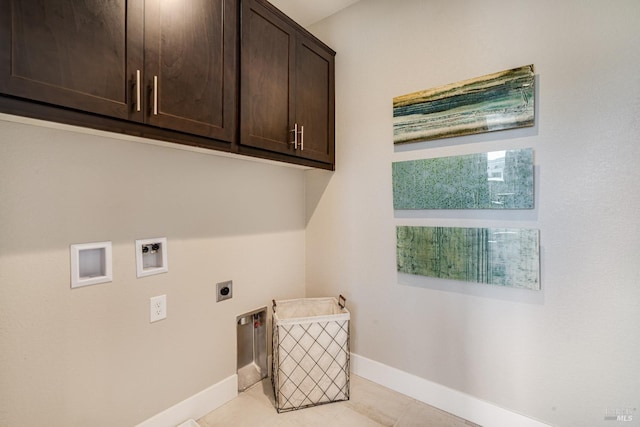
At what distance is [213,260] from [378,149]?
124 cm

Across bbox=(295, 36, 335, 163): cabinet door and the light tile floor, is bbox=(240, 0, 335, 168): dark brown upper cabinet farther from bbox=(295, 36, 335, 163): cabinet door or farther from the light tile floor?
the light tile floor

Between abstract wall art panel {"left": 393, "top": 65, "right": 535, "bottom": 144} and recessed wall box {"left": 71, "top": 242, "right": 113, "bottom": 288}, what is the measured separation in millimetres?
1629

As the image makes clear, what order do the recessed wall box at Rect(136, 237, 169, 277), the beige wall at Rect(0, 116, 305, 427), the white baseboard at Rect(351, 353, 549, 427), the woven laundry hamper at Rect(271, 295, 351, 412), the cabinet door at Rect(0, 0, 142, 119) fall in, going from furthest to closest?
the woven laundry hamper at Rect(271, 295, 351, 412) < the white baseboard at Rect(351, 353, 549, 427) < the recessed wall box at Rect(136, 237, 169, 277) < the beige wall at Rect(0, 116, 305, 427) < the cabinet door at Rect(0, 0, 142, 119)

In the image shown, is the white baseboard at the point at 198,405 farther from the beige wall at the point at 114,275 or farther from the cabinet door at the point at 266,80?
the cabinet door at the point at 266,80

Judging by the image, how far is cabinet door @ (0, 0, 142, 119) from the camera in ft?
2.54

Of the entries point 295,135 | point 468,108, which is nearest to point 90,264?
point 295,135

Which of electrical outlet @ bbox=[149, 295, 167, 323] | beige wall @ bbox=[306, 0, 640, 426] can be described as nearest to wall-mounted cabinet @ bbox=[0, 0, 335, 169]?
beige wall @ bbox=[306, 0, 640, 426]

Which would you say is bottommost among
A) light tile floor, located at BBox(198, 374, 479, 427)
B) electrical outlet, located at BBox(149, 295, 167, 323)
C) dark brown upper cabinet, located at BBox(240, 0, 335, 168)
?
light tile floor, located at BBox(198, 374, 479, 427)

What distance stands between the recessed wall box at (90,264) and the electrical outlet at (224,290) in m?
0.56

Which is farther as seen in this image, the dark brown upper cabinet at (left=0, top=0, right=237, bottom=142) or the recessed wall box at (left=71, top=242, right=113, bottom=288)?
the recessed wall box at (left=71, top=242, right=113, bottom=288)

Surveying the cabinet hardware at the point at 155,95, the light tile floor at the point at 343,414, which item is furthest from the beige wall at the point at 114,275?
the cabinet hardware at the point at 155,95

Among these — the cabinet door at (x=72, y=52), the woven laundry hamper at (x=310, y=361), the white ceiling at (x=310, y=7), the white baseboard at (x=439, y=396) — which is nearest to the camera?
the cabinet door at (x=72, y=52)

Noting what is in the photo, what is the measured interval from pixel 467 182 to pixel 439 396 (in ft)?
4.01

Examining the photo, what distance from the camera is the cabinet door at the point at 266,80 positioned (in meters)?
1.39
